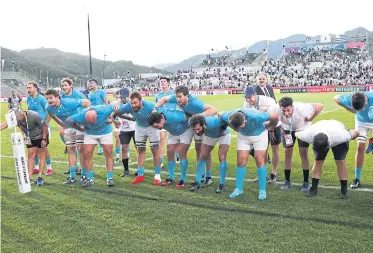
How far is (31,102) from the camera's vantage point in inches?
372

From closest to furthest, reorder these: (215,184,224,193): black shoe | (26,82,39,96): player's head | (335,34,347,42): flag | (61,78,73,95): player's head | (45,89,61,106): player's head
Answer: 1. (215,184,224,193): black shoe
2. (45,89,61,106): player's head
3. (61,78,73,95): player's head
4. (26,82,39,96): player's head
5. (335,34,347,42): flag

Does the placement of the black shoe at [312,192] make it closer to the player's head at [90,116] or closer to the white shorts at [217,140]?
the white shorts at [217,140]

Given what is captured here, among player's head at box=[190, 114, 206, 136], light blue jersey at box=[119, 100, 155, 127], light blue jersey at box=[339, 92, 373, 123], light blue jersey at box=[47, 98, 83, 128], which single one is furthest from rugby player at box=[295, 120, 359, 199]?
light blue jersey at box=[47, 98, 83, 128]

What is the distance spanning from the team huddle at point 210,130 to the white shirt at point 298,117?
0.7 inches

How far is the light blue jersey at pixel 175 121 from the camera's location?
24.0ft

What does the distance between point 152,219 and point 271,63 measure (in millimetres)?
64936

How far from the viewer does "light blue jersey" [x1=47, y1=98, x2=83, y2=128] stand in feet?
26.3

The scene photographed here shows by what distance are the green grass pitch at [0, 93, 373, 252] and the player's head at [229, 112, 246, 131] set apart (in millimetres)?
Answer: 1218

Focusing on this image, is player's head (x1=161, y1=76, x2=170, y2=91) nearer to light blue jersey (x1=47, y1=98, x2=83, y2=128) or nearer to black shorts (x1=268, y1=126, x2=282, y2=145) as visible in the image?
light blue jersey (x1=47, y1=98, x2=83, y2=128)

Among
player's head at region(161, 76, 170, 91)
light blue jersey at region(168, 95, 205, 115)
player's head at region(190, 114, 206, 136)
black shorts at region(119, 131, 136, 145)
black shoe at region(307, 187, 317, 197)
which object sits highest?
player's head at region(161, 76, 170, 91)

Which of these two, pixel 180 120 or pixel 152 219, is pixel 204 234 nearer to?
pixel 152 219

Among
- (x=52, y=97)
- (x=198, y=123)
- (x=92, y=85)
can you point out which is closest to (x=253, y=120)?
(x=198, y=123)

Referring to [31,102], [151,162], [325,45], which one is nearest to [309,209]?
[151,162]

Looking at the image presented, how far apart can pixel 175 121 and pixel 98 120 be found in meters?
1.42
